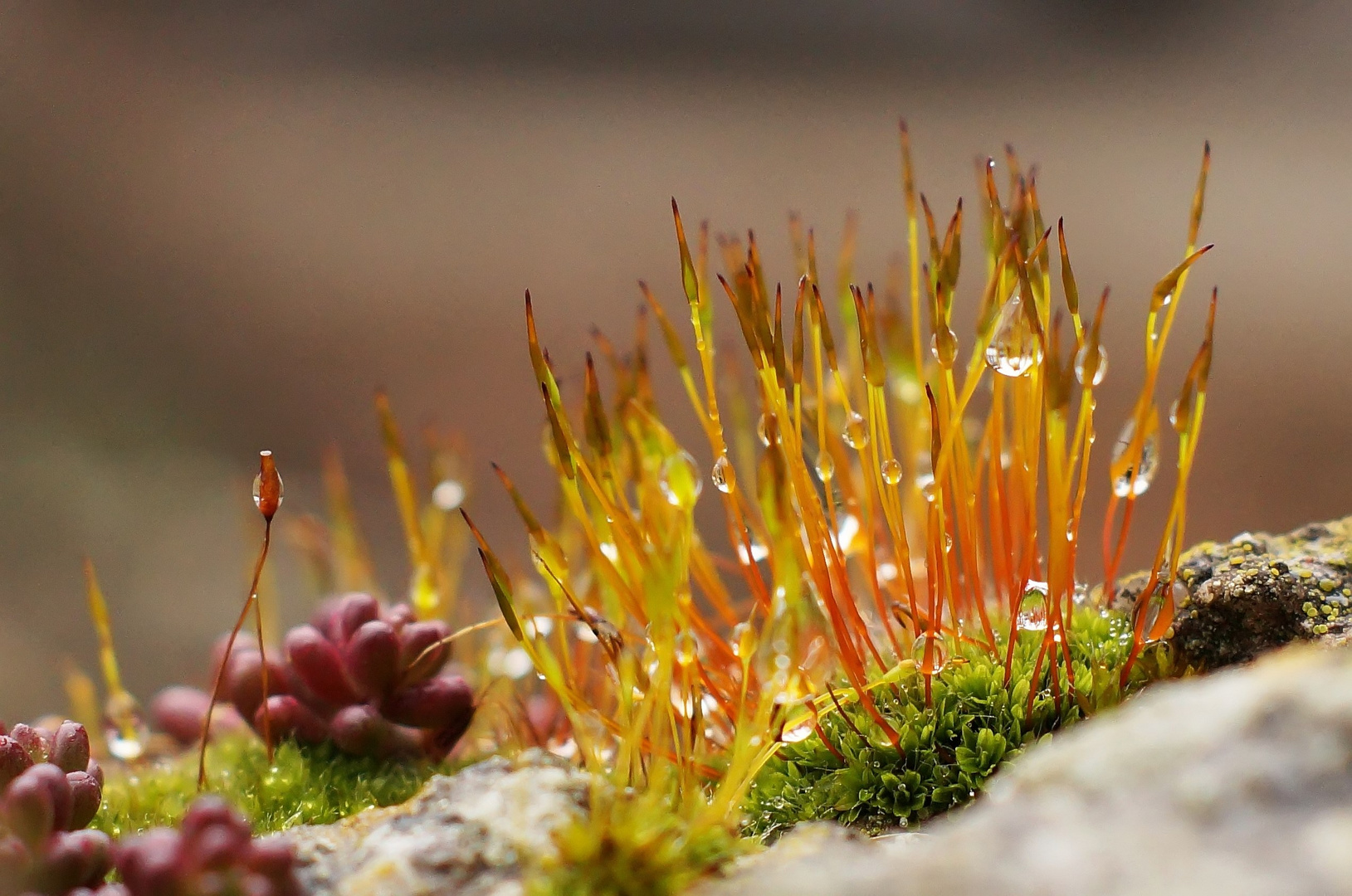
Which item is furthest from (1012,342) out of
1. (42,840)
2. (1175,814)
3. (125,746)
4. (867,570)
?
(125,746)

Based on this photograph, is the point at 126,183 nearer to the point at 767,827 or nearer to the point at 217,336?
the point at 217,336

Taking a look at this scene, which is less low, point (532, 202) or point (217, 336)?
point (532, 202)

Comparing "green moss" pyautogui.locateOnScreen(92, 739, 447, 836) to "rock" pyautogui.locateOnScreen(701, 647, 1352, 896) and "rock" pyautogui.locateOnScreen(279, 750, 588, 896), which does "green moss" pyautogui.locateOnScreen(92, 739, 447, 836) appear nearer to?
"rock" pyautogui.locateOnScreen(279, 750, 588, 896)

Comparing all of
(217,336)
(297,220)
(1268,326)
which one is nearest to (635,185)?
(297,220)

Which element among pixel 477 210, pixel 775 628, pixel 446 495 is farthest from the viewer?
pixel 477 210

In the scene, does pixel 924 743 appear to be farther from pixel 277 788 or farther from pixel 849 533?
pixel 277 788

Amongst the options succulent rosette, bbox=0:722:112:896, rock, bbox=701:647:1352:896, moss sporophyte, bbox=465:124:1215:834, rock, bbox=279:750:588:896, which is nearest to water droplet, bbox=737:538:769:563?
moss sporophyte, bbox=465:124:1215:834

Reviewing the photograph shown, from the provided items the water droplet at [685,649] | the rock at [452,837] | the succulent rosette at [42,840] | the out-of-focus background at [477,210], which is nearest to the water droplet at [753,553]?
the water droplet at [685,649]
